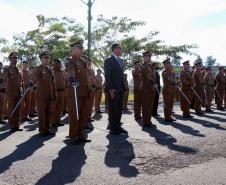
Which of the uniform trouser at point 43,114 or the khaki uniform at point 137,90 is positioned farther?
the khaki uniform at point 137,90

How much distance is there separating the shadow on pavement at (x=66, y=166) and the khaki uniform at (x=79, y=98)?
55 centimetres

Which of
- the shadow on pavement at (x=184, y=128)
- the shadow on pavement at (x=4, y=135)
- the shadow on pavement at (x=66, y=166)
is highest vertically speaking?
the shadow on pavement at (x=184, y=128)

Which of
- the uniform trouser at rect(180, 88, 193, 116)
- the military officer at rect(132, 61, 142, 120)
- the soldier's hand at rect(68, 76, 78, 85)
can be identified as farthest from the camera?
the uniform trouser at rect(180, 88, 193, 116)

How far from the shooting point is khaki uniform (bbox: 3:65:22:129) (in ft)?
35.3

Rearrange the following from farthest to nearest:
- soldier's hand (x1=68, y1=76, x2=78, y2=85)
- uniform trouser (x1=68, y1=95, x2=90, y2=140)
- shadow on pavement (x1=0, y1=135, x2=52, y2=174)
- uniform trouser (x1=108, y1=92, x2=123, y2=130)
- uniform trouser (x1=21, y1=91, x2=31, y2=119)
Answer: uniform trouser (x1=21, y1=91, x2=31, y2=119) → uniform trouser (x1=108, y1=92, x2=123, y2=130) → uniform trouser (x1=68, y1=95, x2=90, y2=140) → soldier's hand (x1=68, y1=76, x2=78, y2=85) → shadow on pavement (x1=0, y1=135, x2=52, y2=174)

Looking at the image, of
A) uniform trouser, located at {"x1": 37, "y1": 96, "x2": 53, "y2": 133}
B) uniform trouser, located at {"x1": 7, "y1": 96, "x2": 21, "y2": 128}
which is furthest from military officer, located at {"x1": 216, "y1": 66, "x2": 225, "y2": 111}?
uniform trouser, located at {"x1": 37, "y1": 96, "x2": 53, "y2": 133}

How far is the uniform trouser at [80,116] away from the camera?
861 centimetres

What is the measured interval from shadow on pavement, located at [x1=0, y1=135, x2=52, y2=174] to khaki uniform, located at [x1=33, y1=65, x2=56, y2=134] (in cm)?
37

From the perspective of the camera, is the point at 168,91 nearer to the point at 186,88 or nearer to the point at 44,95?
the point at 186,88

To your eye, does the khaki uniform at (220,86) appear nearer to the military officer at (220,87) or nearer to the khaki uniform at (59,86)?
the military officer at (220,87)

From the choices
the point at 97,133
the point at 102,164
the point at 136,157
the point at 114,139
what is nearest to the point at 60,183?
the point at 102,164

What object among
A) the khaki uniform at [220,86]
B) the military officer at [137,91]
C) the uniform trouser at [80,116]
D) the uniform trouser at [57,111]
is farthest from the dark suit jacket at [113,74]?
the khaki uniform at [220,86]

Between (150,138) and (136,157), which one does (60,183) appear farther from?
(150,138)

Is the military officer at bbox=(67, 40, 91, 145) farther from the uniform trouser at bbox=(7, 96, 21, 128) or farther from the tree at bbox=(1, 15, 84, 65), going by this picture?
the tree at bbox=(1, 15, 84, 65)
